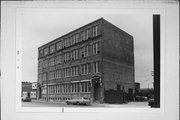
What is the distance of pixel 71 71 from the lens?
3846 mm

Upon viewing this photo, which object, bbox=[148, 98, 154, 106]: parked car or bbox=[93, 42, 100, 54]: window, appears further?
bbox=[93, 42, 100, 54]: window

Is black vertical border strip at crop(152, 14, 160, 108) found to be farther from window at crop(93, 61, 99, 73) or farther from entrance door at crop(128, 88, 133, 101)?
window at crop(93, 61, 99, 73)

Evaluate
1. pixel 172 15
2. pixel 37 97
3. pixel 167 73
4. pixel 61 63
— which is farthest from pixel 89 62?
pixel 172 15

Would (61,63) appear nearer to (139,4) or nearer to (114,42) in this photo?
(114,42)

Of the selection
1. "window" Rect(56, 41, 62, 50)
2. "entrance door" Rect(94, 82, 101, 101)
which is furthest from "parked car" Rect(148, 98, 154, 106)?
"window" Rect(56, 41, 62, 50)

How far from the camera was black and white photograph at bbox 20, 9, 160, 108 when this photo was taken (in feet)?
12.2

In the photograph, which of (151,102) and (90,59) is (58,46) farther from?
(151,102)

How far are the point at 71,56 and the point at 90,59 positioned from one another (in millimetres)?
330

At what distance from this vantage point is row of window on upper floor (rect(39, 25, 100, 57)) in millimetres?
3832

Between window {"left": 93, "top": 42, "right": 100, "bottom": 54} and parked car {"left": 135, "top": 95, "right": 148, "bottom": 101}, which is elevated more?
window {"left": 93, "top": 42, "right": 100, "bottom": 54}

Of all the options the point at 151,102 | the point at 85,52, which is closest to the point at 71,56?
the point at 85,52

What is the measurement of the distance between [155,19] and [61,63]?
1.73 m

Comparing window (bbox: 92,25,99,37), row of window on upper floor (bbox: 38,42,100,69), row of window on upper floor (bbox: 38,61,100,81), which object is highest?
window (bbox: 92,25,99,37)

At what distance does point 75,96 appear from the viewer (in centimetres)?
379
